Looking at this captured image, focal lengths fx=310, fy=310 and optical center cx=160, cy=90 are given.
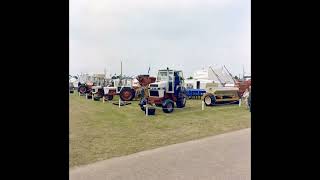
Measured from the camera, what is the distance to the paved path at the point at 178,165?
12.6 feet

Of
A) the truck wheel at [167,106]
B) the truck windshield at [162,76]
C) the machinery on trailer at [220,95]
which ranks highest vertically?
the truck windshield at [162,76]

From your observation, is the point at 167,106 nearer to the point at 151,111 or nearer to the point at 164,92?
the point at 164,92

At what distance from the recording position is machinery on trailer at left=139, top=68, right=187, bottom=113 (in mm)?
11406

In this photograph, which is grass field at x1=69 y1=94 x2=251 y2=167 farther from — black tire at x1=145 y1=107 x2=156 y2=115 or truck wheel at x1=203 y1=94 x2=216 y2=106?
truck wheel at x1=203 y1=94 x2=216 y2=106

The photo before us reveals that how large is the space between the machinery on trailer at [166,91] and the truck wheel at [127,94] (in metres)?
3.43

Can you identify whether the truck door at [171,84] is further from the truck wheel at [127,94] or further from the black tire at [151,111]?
the truck wheel at [127,94]

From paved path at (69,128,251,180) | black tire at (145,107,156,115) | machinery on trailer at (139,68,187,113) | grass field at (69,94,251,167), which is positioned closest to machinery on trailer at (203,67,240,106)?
machinery on trailer at (139,68,187,113)

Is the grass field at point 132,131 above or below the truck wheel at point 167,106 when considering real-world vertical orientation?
below

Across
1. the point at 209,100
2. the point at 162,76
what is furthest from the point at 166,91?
the point at 209,100

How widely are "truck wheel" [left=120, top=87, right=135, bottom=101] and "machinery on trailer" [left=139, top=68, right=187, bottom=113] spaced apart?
3.43 metres

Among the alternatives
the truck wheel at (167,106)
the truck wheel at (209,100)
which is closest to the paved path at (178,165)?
the truck wheel at (167,106)

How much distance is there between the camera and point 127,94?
1531cm

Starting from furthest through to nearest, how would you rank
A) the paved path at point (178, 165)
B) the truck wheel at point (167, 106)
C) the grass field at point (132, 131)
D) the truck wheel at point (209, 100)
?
the truck wheel at point (209, 100), the truck wheel at point (167, 106), the grass field at point (132, 131), the paved path at point (178, 165)
